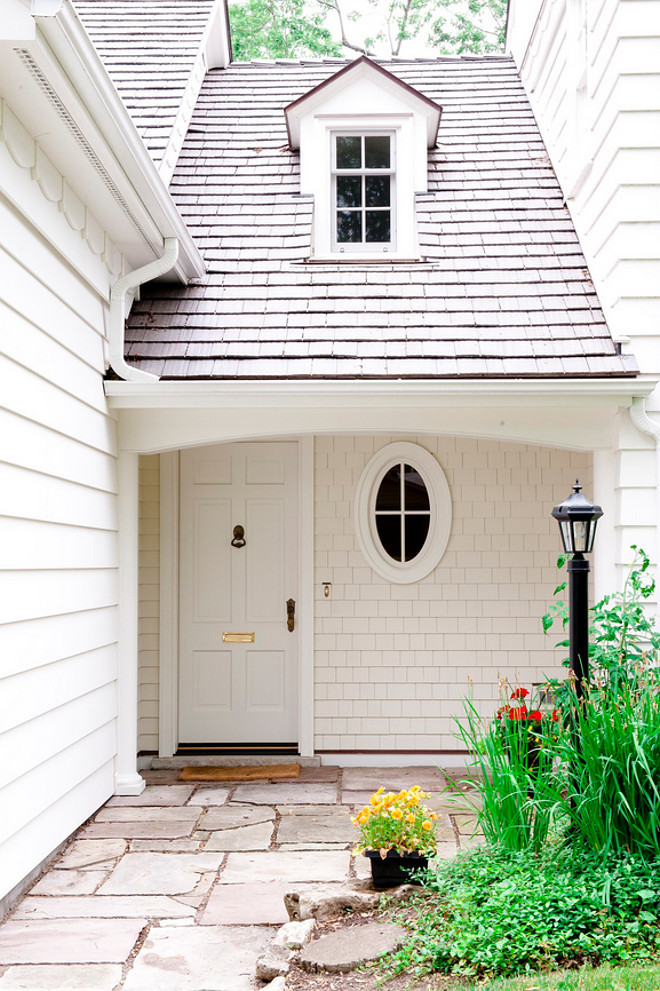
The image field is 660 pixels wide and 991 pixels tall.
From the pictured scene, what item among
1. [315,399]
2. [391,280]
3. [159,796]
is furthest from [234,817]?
[391,280]

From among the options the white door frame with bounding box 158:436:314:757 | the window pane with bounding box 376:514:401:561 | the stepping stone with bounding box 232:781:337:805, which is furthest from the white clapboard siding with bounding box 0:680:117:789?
the window pane with bounding box 376:514:401:561

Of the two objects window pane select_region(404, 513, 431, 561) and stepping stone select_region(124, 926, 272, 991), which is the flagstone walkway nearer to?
stepping stone select_region(124, 926, 272, 991)

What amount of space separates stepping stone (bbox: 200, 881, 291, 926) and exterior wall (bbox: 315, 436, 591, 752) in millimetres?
2695

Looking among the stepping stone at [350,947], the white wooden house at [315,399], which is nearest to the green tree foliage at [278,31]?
the white wooden house at [315,399]

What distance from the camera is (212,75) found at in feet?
30.7

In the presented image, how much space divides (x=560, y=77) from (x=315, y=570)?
424 cm

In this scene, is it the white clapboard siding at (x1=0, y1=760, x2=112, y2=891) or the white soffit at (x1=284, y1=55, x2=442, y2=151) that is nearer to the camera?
the white clapboard siding at (x1=0, y1=760, x2=112, y2=891)

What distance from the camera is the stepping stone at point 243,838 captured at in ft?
16.8

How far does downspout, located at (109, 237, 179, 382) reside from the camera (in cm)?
589

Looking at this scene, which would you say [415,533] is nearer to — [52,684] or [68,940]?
[52,684]

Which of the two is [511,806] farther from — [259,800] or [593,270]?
[593,270]

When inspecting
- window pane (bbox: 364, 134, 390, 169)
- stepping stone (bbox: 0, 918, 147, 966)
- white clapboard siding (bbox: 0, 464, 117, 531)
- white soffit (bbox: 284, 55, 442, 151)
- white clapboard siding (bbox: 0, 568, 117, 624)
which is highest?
white soffit (bbox: 284, 55, 442, 151)

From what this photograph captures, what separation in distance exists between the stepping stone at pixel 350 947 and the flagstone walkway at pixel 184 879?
0.74ft

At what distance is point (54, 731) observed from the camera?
4750 millimetres
